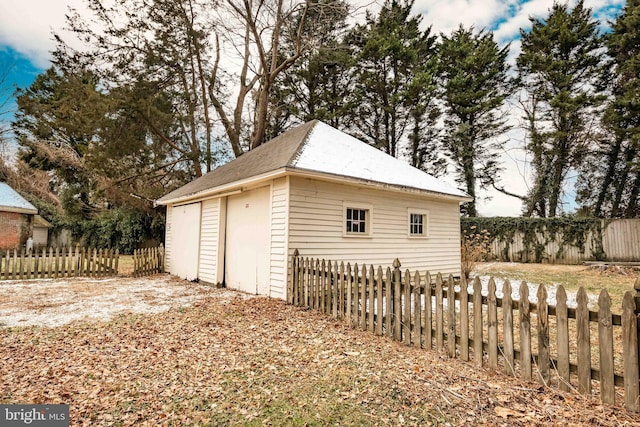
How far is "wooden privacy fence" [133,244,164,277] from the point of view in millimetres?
11797

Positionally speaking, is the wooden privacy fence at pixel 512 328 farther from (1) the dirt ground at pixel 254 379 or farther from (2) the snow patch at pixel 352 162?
(2) the snow patch at pixel 352 162

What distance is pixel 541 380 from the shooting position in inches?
125

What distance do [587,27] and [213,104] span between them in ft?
74.7

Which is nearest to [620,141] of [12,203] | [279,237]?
[279,237]

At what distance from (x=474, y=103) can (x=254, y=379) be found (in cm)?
2375

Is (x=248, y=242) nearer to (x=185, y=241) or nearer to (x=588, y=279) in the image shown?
(x=185, y=241)

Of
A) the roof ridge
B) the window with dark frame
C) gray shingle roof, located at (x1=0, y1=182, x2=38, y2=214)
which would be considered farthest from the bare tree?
gray shingle roof, located at (x1=0, y1=182, x2=38, y2=214)

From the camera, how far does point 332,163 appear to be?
7910 mm

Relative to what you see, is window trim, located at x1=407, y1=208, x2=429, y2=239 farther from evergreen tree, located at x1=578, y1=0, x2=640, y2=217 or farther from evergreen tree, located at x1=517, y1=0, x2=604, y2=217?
evergreen tree, located at x1=517, y1=0, x2=604, y2=217

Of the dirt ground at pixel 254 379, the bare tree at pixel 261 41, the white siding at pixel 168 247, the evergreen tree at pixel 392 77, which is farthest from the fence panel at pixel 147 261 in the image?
the evergreen tree at pixel 392 77

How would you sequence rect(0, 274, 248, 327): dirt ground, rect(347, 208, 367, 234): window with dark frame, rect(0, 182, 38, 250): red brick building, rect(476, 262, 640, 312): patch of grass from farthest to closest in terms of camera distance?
rect(0, 182, 38, 250): red brick building
rect(476, 262, 640, 312): patch of grass
rect(347, 208, 367, 234): window with dark frame
rect(0, 274, 248, 327): dirt ground

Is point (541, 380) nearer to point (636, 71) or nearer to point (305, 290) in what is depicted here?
point (305, 290)

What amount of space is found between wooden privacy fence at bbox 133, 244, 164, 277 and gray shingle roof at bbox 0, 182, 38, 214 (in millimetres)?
10073

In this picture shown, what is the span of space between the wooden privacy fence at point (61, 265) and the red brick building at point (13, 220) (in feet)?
25.3
